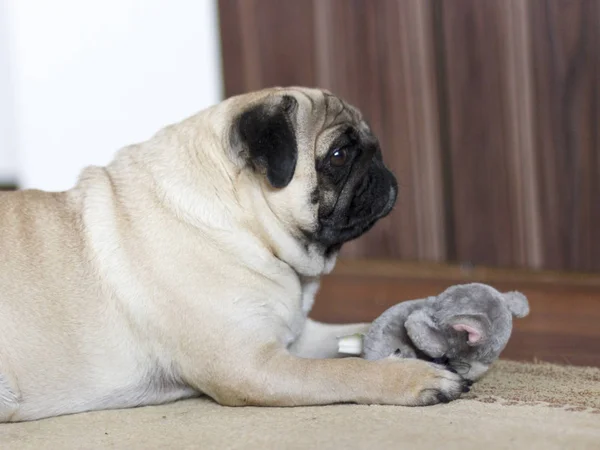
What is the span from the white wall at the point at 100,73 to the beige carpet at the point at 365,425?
299 centimetres

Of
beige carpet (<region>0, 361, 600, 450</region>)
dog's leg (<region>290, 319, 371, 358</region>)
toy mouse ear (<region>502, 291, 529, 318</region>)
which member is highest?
toy mouse ear (<region>502, 291, 529, 318</region>)

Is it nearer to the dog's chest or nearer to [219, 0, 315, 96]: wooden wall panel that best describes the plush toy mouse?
the dog's chest

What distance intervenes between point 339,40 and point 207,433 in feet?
9.13

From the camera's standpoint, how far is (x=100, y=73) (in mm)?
5020

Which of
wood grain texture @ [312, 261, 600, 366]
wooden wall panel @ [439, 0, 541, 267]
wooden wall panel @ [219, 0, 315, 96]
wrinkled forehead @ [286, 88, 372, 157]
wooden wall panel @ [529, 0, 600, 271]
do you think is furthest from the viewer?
wooden wall panel @ [219, 0, 315, 96]

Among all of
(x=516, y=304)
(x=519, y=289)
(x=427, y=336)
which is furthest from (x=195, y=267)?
(x=519, y=289)

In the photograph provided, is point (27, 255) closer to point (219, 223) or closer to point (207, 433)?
point (219, 223)

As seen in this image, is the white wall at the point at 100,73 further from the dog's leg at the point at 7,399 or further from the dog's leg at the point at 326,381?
the dog's leg at the point at 326,381

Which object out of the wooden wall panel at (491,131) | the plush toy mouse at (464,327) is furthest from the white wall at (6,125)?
the plush toy mouse at (464,327)

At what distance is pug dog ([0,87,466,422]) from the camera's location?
2.15 meters

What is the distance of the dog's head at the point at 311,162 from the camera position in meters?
2.23

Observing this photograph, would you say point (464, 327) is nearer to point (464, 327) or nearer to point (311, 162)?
point (464, 327)

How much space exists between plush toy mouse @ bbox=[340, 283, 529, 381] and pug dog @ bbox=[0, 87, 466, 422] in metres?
0.08

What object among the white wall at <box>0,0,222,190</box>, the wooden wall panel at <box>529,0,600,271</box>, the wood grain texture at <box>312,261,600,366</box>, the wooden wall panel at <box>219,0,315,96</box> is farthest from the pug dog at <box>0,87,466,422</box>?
the white wall at <box>0,0,222,190</box>
